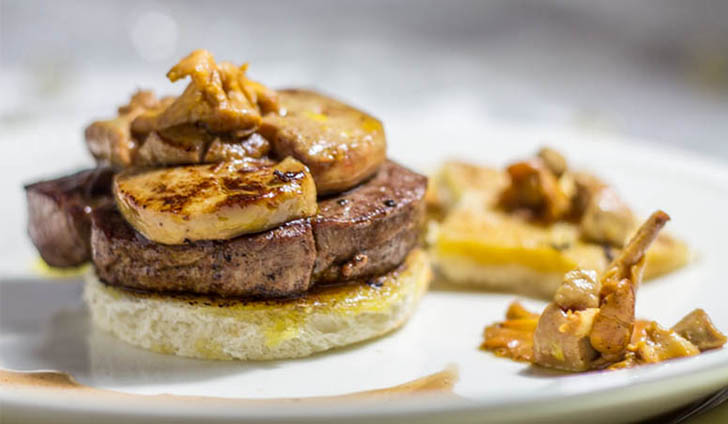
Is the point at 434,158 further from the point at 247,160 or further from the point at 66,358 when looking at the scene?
the point at 66,358

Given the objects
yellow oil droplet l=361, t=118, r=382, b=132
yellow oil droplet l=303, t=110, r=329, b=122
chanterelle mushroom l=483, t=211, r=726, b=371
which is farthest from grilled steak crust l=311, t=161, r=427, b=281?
chanterelle mushroom l=483, t=211, r=726, b=371

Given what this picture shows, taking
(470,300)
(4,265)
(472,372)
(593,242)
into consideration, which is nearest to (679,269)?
(593,242)

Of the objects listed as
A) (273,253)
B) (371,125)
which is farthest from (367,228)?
(371,125)

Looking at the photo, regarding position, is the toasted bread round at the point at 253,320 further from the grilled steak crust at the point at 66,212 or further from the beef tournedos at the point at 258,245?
the grilled steak crust at the point at 66,212

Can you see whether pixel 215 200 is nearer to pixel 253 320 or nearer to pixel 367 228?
pixel 253 320

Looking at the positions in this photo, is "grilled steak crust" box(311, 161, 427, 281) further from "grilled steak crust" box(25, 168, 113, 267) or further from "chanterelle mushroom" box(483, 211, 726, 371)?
"grilled steak crust" box(25, 168, 113, 267)

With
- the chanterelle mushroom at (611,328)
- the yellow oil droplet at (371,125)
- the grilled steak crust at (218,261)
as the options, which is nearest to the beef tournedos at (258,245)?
the grilled steak crust at (218,261)

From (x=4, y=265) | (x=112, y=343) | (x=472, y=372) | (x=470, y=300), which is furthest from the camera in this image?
(x=4, y=265)
